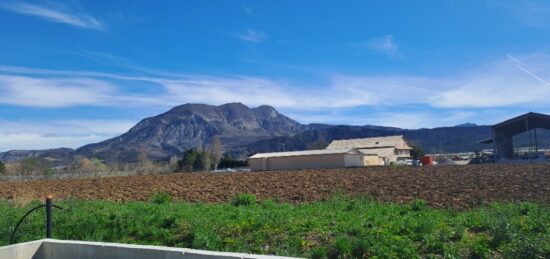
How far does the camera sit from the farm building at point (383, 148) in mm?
94875

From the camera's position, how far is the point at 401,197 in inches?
727

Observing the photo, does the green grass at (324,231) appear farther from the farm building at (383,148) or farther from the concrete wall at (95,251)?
the farm building at (383,148)

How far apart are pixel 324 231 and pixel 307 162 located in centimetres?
6737

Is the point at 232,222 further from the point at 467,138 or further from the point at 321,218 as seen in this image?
the point at 467,138

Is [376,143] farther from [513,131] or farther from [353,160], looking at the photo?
[513,131]

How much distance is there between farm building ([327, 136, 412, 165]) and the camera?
94875 mm

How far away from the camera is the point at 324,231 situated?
970 cm

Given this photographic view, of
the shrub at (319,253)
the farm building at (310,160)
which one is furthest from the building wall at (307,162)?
the shrub at (319,253)

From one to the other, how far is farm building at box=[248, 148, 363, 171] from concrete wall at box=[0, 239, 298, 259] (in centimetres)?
6552

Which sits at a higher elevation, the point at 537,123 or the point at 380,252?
the point at 537,123

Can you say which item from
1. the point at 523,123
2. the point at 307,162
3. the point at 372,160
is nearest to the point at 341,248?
the point at 523,123

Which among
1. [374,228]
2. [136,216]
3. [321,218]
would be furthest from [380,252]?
[136,216]

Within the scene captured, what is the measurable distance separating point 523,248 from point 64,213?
39.9 feet

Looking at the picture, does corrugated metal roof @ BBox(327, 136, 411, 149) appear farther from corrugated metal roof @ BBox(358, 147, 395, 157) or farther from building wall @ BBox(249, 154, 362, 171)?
building wall @ BBox(249, 154, 362, 171)
